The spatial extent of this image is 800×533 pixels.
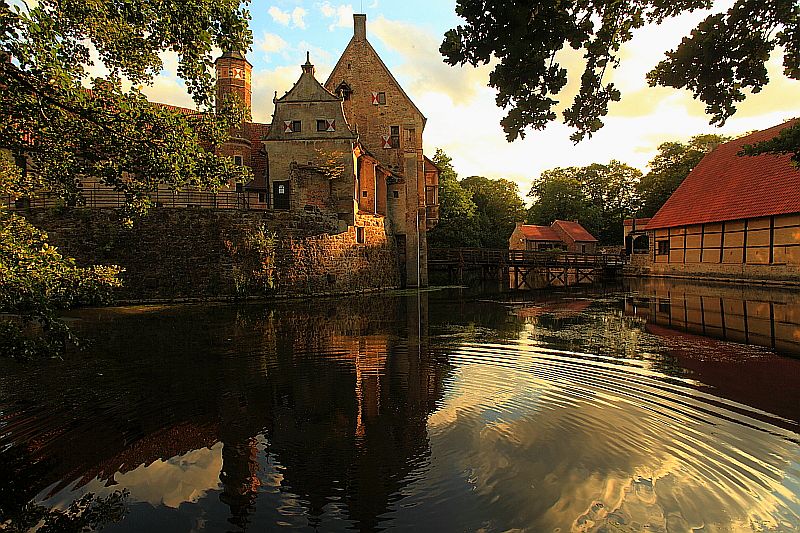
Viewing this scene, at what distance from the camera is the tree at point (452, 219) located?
50616mm

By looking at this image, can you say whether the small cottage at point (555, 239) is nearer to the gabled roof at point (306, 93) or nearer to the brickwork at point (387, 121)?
the brickwork at point (387, 121)

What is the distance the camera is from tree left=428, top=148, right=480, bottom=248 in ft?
166

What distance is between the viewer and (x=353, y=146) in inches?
1157

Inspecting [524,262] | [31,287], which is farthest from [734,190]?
[31,287]

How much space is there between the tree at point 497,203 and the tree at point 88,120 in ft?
200

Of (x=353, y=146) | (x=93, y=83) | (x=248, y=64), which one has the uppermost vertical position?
(x=248, y=64)

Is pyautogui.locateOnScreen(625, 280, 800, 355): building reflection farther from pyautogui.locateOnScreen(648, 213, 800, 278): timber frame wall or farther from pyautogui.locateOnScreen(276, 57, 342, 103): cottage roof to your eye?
pyautogui.locateOnScreen(276, 57, 342, 103): cottage roof

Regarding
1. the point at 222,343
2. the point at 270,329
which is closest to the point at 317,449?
the point at 222,343

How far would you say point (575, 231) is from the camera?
65.1 meters

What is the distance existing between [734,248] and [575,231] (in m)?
33.6

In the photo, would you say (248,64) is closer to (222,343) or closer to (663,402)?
(222,343)

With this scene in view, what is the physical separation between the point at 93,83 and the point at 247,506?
5.59 metres

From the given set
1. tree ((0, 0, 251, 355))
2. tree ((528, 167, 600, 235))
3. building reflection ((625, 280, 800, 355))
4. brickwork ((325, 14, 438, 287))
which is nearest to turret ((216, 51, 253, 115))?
brickwork ((325, 14, 438, 287))

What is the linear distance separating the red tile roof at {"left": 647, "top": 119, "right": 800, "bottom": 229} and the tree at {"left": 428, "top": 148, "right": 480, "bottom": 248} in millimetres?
18105
